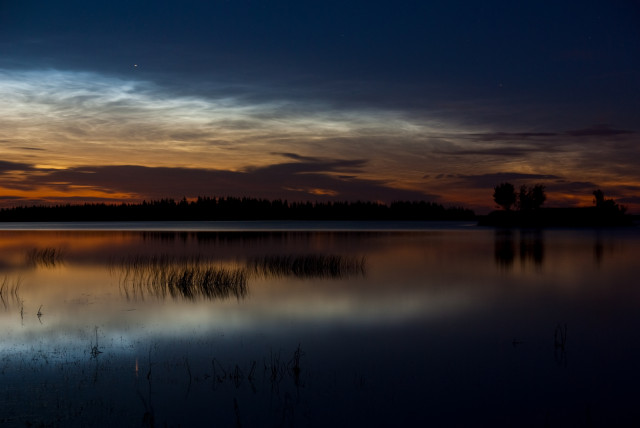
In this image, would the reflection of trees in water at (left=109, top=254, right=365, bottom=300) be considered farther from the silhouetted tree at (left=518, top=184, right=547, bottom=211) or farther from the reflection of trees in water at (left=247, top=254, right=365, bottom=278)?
the silhouetted tree at (left=518, top=184, right=547, bottom=211)

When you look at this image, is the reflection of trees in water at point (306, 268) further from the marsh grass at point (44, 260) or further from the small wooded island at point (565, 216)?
the small wooded island at point (565, 216)

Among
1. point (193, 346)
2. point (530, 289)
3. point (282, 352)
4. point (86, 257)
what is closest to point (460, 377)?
point (282, 352)

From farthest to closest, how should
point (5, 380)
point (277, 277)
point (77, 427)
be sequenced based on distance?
point (277, 277)
point (5, 380)
point (77, 427)

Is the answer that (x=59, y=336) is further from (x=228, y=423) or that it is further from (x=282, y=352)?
(x=228, y=423)

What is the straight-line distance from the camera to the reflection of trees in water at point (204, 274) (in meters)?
23.7

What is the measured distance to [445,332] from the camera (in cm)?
1638

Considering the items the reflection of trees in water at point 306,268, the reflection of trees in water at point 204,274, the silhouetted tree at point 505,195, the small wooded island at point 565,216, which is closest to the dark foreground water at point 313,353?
the reflection of trees in water at point 204,274

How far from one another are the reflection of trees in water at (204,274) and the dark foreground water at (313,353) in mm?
251

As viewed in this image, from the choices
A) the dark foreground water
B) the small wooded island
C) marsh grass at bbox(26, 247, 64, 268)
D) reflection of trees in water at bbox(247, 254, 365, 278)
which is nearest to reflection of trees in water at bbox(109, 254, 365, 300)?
reflection of trees in water at bbox(247, 254, 365, 278)

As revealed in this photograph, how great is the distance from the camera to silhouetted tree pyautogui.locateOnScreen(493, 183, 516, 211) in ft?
557

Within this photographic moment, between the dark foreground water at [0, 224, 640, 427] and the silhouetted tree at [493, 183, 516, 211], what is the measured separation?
490 feet

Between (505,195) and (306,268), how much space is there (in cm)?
15110

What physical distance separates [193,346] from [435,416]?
6976 millimetres

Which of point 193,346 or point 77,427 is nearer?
point 77,427
